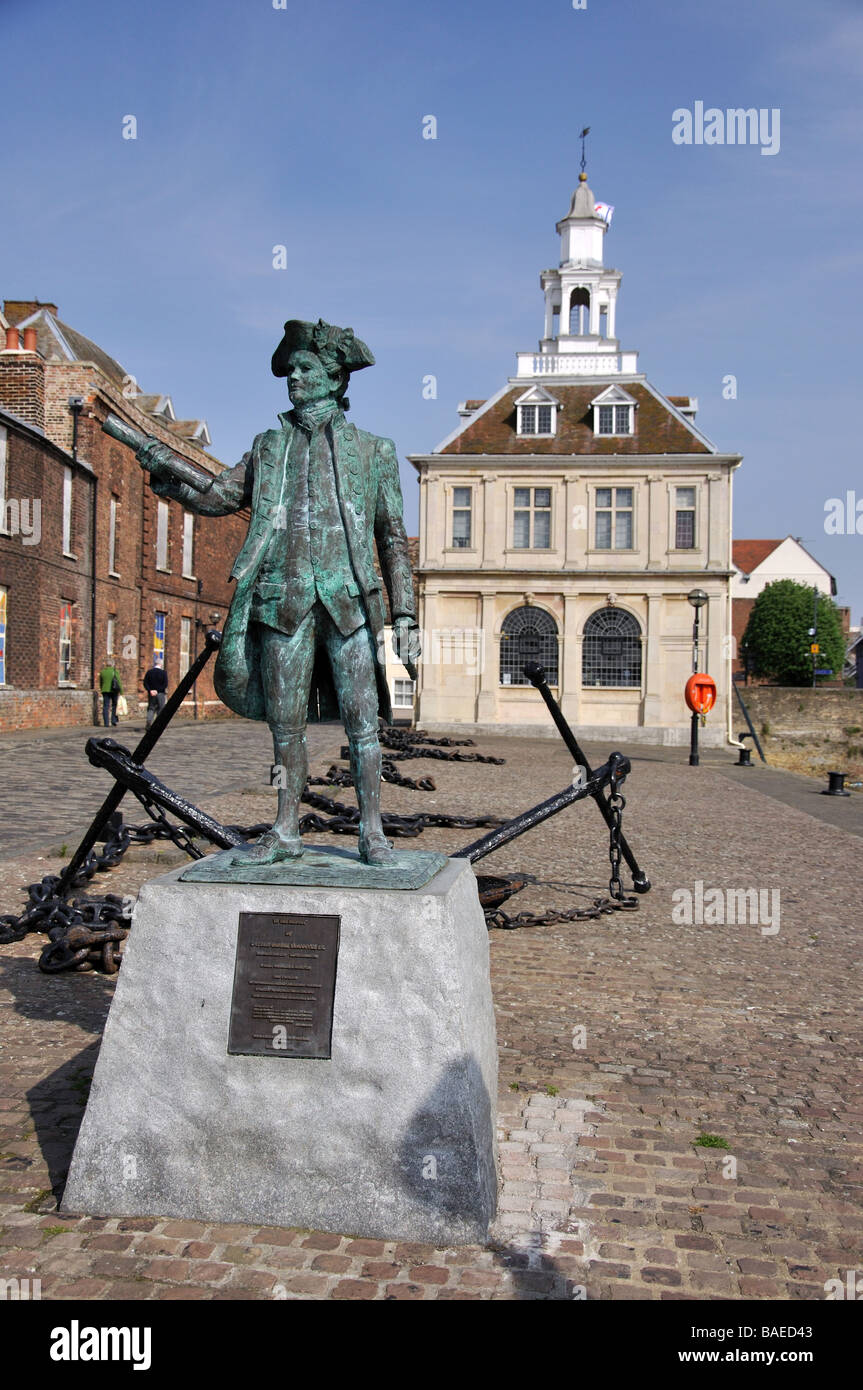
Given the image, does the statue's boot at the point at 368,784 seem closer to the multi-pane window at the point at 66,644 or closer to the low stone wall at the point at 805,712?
the multi-pane window at the point at 66,644

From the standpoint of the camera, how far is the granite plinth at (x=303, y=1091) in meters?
3.05

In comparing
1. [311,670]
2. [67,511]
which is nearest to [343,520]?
[311,670]

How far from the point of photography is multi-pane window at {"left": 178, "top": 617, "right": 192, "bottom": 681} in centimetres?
3350

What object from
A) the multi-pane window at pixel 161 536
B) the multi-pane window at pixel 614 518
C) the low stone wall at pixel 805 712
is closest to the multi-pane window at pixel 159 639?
the multi-pane window at pixel 161 536

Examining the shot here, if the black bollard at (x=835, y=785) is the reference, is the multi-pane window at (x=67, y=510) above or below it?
above

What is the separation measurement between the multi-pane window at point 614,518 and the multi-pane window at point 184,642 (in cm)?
1363

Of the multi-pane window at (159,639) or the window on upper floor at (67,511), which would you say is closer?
the window on upper floor at (67,511)

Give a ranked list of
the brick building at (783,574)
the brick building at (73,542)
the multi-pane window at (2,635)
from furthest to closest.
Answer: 1. the brick building at (783,574)
2. the brick building at (73,542)
3. the multi-pane window at (2,635)

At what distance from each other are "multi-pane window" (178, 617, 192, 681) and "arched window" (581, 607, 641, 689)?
42.8ft

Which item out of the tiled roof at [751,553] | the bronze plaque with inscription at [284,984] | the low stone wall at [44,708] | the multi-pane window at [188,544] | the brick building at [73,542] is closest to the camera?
the bronze plaque with inscription at [284,984]

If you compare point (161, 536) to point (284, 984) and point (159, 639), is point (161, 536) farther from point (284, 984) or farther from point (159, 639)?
point (284, 984)

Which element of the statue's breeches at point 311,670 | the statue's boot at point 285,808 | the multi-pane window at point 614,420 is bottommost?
the statue's boot at point 285,808
